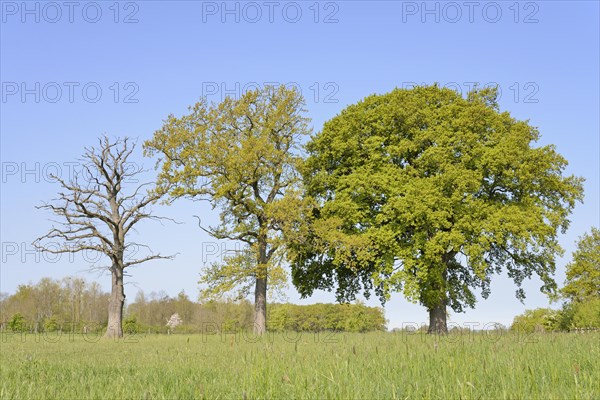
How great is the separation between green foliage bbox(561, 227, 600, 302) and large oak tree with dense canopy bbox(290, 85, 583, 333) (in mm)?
17151

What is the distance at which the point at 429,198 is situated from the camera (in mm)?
28016

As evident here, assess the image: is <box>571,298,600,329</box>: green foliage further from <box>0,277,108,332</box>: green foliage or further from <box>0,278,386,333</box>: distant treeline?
<box>0,277,108,332</box>: green foliage

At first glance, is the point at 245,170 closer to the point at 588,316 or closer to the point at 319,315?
the point at 588,316

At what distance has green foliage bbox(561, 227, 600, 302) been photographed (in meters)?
46.5

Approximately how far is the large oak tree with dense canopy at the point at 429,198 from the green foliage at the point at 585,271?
1715 cm

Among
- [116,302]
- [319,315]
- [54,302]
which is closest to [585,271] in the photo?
[116,302]

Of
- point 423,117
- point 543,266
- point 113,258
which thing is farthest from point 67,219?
point 543,266

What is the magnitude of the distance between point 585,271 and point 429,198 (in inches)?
1093

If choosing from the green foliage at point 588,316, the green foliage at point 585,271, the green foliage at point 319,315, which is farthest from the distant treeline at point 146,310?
the green foliage at point 588,316

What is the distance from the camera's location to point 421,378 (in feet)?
21.2

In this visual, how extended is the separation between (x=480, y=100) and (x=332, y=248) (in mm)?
13623

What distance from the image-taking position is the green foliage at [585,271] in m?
46.5

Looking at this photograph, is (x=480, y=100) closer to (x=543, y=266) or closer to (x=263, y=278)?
(x=543, y=266)

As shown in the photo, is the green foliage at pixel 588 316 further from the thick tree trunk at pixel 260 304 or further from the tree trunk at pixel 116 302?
the tree trunk at pixel 116 302
